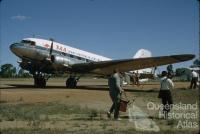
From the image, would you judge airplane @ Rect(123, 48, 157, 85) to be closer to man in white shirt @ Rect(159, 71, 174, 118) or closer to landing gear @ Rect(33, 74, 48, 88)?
landing gear @ Rect(33, 74, 48, 88)

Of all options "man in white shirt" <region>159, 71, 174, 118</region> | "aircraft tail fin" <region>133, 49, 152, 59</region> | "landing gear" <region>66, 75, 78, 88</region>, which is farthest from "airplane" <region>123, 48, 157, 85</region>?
"man in white shirt" <region>159, 71, 174, 118</region>

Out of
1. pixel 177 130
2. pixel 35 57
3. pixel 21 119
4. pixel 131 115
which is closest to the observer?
pixel 177 130

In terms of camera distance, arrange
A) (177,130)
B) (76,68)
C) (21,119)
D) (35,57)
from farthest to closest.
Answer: (76,68) < (35,57) < (21,119) < (177,130)

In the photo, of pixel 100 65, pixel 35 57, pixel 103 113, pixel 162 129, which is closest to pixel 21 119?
pixel 103 113

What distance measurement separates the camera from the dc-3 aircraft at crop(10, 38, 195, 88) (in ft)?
→ 98.6

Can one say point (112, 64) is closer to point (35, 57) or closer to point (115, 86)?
point (35, 57)

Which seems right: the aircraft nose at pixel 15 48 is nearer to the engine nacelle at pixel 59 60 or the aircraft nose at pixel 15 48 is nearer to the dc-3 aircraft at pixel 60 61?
the dc-3 aircraft at pixel 60 61

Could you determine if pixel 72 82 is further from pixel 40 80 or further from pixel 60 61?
pixel 40 80

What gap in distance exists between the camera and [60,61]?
30.5 metres

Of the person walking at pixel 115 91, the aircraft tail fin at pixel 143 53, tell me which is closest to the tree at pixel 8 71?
the aircraft tail fin at pixel 143 53

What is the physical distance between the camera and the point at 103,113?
13500 millimetres

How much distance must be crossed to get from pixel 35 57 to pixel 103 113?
17587 millimetres

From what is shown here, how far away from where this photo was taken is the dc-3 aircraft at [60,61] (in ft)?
98.6

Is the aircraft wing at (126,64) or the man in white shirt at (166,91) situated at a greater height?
the aircraft wing at (126,64)
